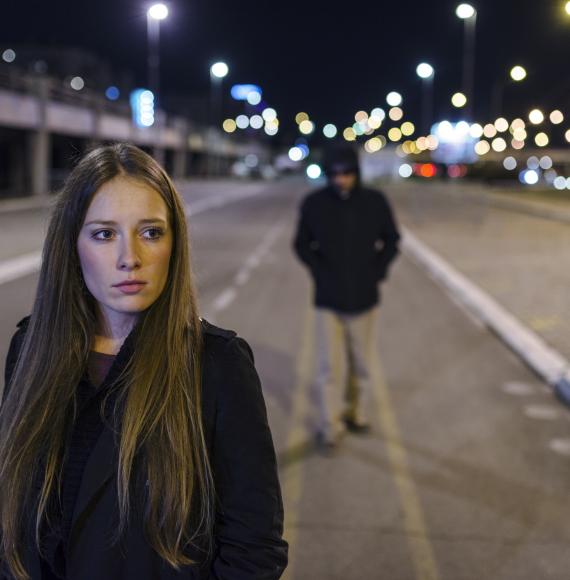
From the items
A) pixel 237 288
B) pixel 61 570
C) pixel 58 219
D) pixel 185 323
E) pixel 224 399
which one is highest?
pixel 58 219

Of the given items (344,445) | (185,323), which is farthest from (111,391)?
(344,445)

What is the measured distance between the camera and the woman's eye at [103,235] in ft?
7.39

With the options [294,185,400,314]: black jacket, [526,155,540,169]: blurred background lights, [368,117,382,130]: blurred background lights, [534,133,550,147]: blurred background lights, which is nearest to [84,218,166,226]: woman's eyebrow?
[294,185,400,314]: black jacket

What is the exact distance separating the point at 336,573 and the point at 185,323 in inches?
127

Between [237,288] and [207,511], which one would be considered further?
[237,288]

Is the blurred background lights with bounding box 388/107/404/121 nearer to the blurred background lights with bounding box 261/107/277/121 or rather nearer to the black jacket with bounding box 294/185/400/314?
the blurred background lights with bounding box 261/107/277/121

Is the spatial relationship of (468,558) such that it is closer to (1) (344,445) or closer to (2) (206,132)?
(1) (344,445)

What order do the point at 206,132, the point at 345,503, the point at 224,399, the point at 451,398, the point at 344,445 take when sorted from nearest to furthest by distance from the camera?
the point at 224,399 < the point at 345,503 < the point at 344,445 < the point at 451,398 < the point at 206,132

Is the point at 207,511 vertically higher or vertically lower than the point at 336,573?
higher

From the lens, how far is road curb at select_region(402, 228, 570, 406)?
1018 cm

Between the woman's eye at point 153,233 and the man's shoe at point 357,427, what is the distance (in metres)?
5.90

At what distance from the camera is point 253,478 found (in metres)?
2.17

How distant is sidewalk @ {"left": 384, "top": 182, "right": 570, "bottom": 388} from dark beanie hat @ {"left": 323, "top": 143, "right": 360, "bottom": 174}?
4.85 m

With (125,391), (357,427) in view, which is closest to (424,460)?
(357,427)
